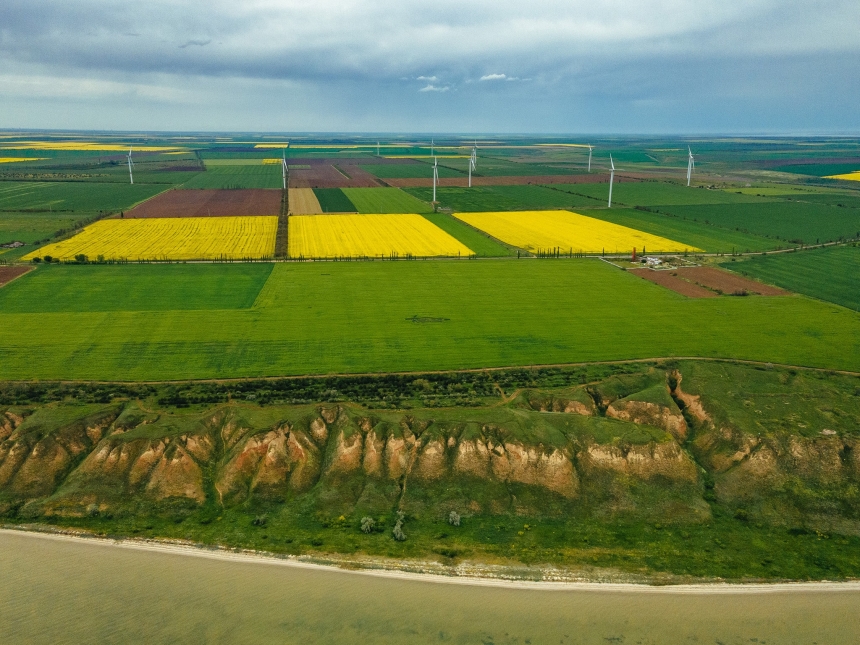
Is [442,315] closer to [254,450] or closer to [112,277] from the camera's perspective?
[254,450]

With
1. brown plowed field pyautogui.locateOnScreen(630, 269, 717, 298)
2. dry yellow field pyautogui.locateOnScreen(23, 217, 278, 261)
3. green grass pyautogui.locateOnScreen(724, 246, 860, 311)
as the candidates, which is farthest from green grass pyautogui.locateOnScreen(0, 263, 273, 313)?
green grass pyautogui.locateOnScreen(724, 246, 860, 311)

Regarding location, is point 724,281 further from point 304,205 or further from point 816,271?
point 304,205

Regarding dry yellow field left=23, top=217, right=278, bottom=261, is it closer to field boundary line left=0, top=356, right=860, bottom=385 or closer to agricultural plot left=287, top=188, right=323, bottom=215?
agricultural plot left=287, top=188, right=323, bottom=215

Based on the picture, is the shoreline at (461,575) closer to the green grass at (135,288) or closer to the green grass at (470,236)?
the green grass at (135,288)

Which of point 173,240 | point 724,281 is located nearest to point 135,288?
point 173,240

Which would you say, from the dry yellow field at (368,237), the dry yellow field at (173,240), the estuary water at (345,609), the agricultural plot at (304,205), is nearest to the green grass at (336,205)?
the agricultural plot at (304,205)
